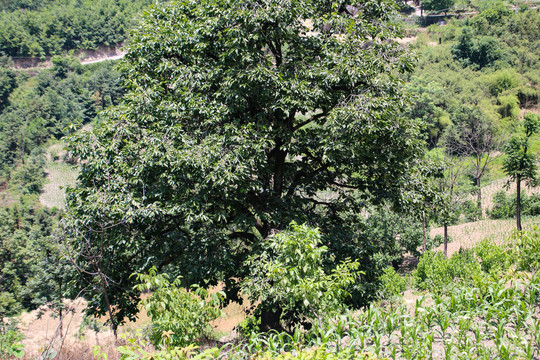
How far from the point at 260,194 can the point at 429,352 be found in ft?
16.4

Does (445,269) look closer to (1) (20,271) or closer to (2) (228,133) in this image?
(2) (228,133)

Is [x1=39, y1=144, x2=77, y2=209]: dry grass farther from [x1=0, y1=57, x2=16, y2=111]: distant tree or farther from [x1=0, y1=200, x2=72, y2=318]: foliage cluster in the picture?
[x1=0, y1=200, x2=72, y2=318]: foliage cluster

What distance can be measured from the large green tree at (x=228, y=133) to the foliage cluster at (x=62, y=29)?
13211 cm

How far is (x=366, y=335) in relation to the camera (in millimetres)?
4402

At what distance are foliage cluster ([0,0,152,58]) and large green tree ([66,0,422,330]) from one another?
433 feet

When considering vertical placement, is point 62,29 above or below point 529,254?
above

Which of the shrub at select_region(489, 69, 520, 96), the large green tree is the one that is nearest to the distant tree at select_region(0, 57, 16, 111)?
the shrub at select_region(489, 69, 520, 96)

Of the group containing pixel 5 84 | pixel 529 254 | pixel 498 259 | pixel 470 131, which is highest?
pixel 5 84

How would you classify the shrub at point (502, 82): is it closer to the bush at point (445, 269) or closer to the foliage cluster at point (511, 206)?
the foliage cluster at point (511, 206)

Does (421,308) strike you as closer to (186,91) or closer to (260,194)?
(260,194)

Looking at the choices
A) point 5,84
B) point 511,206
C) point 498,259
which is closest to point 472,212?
point 511,206

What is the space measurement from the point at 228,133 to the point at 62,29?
150 meters

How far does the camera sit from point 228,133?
7348mm

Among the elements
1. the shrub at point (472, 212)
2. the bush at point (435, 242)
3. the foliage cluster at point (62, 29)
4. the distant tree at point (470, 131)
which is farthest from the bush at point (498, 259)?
the foliage cluster at point (62, 29)
